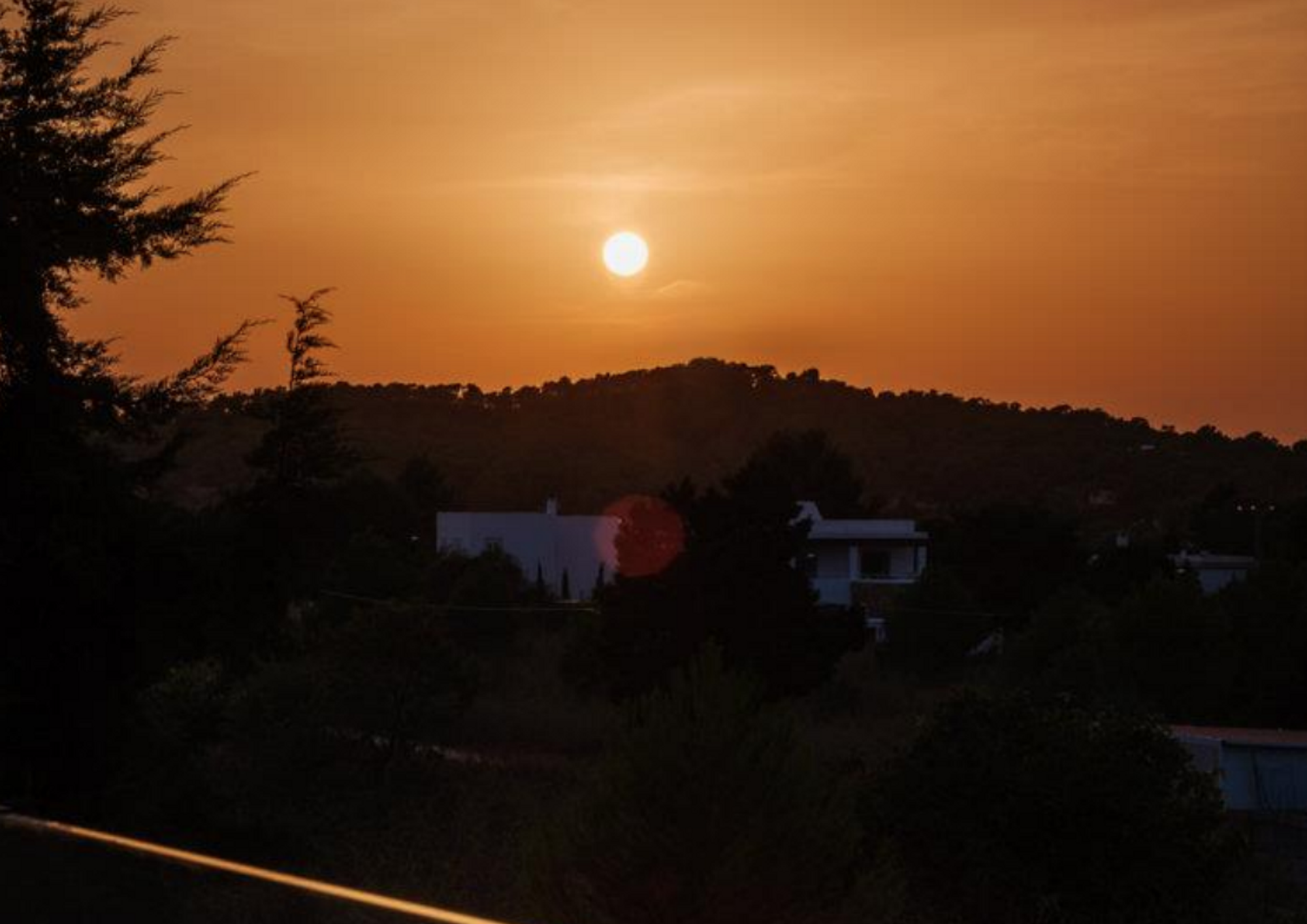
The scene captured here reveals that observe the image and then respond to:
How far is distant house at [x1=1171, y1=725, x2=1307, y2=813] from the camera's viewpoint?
41.8 meters

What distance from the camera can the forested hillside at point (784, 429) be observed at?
419 ft

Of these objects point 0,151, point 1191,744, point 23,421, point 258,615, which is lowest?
point 1191,744

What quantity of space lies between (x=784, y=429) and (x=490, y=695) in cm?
9553

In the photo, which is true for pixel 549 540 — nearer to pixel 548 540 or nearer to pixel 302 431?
pixel 548 540

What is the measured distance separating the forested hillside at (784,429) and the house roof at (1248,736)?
58.7 m

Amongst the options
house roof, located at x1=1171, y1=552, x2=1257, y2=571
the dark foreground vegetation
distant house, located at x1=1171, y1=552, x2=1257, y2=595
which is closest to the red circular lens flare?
the dark foreground vegetation

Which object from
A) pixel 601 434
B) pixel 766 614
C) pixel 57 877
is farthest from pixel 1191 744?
pixel 601 434

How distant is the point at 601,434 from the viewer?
158500 mm

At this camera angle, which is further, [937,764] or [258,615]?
[937,764]

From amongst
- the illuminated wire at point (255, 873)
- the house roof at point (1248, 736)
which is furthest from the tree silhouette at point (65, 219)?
the house roof at point (1248, 736)

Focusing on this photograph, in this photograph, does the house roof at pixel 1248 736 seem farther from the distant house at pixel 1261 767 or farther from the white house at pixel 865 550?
the white house at pixel 865 550

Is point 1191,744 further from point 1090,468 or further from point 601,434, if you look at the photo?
point 601,434

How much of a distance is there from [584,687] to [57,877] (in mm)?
50118

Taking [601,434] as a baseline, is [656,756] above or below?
below
